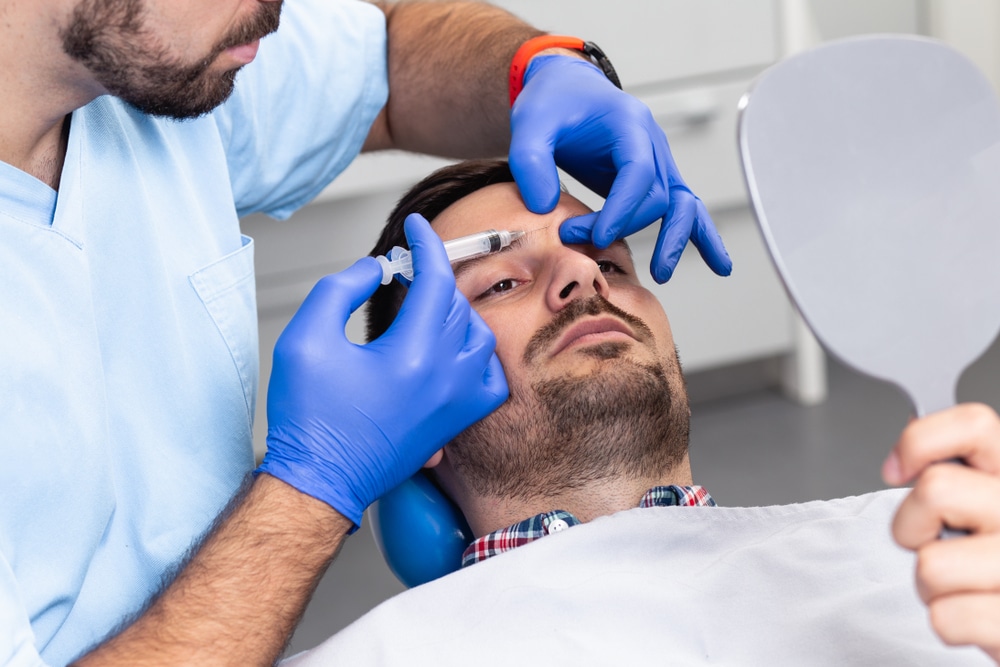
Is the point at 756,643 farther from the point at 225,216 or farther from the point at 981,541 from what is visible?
the point at 225,216

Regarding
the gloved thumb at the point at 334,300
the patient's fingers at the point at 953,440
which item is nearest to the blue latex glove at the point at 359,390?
the gloved thumb at the point at 334,300

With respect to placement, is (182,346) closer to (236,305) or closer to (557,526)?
(236,305)

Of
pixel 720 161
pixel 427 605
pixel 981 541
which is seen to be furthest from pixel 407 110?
pixel 720 161

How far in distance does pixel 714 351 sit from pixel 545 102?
1.60 meters

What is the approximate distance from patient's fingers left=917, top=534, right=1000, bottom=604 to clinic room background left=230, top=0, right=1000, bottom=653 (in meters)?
1.49

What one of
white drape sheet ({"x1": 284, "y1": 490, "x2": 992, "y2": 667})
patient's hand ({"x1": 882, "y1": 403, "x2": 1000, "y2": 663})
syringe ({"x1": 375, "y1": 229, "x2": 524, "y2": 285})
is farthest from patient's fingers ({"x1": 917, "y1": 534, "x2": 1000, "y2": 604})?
syringe ({"x1": 375, "y1": 229, "x2": 524, "y2": 285})

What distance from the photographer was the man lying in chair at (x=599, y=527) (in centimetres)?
91

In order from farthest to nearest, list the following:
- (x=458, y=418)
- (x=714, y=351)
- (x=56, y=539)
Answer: (x=714, y=351)
(x=458, y=418)
(x=56, y=539)

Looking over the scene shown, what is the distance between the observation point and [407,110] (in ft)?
4.67

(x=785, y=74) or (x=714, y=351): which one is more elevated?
(x=785, y=74)

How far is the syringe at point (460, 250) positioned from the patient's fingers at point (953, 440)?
0.61m

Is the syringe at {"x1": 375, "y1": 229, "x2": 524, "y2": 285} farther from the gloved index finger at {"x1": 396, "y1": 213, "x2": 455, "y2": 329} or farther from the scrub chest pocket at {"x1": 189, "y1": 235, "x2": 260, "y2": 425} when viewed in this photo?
the scrub chest pocket at {"x1": 189, "y1": 235, "x2": 260, "y2": 425}

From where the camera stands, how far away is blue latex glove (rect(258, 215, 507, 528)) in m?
0.97

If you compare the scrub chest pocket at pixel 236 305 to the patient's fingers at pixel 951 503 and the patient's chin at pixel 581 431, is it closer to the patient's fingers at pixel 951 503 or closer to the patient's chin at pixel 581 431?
the patient's chin at pixel 581 431
